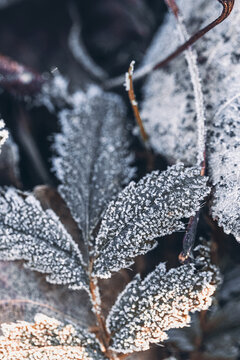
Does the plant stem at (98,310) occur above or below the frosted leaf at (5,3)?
below

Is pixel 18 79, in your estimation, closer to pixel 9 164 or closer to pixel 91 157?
pixel 9 164

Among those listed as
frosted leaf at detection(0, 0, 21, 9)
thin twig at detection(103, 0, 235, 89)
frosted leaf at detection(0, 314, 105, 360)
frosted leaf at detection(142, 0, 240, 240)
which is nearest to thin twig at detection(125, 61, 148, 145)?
frosted leaf at detection(142, 0, 240, 240)

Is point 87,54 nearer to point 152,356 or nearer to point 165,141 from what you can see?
point 165,141

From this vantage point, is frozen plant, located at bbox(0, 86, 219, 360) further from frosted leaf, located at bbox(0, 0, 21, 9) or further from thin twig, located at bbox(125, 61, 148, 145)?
frosted leaf, located at bbox(0, 0, 21, 9)

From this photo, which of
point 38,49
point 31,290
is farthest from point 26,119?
point 31,290

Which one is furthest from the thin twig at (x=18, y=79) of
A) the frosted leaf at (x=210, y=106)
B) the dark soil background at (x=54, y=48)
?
the frosted leaf at (x=210, y=106)

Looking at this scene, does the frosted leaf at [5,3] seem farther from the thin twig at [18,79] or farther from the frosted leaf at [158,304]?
the frosted leaf at [158,304]
